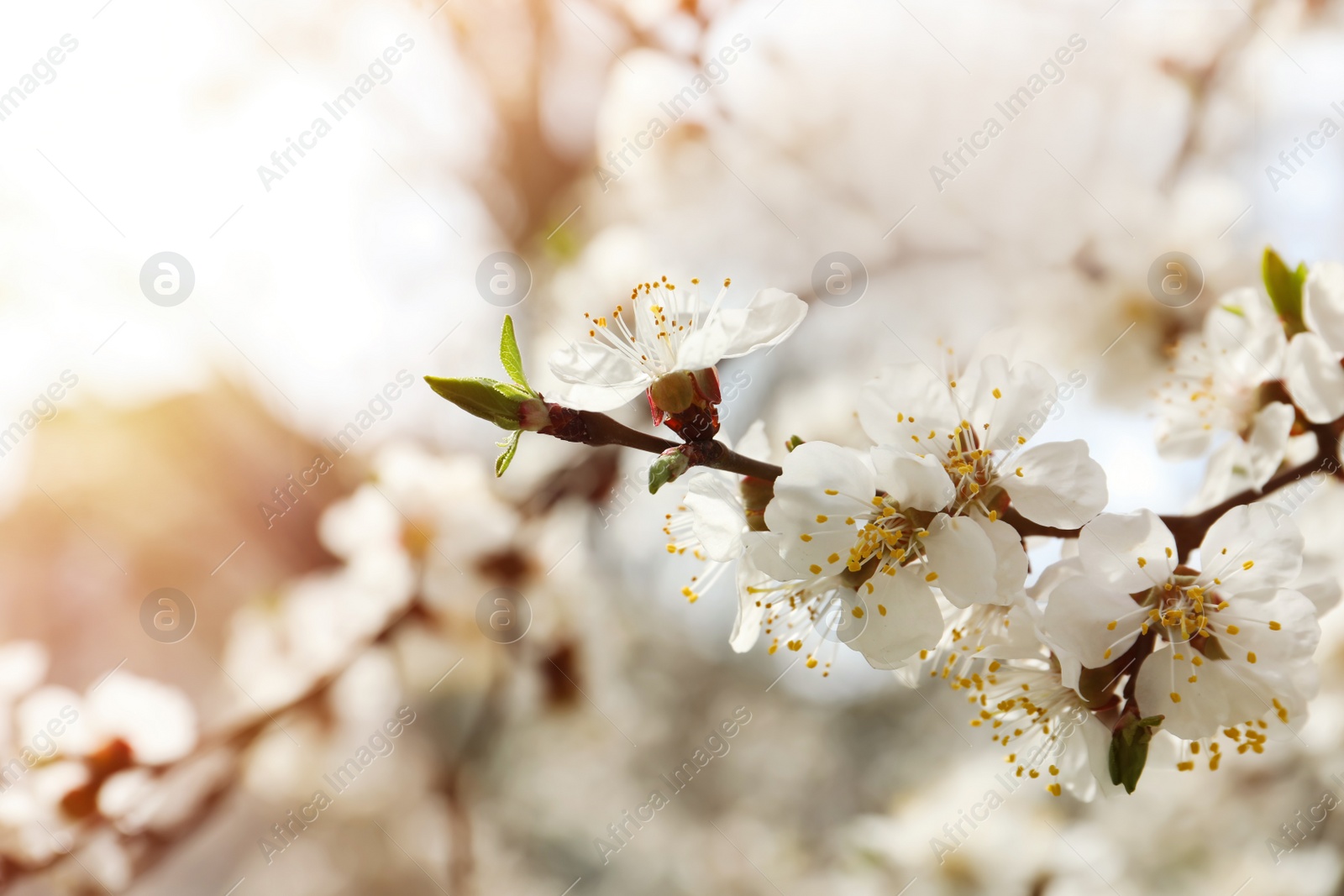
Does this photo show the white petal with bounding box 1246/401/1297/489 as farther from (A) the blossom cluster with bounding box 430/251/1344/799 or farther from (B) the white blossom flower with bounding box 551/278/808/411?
(B) the white blossom flower with bounding box 551/278/808/411

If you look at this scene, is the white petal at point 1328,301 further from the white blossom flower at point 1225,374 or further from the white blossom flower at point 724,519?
the white blossom flower at point 724,519

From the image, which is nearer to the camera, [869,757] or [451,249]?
[451,249]

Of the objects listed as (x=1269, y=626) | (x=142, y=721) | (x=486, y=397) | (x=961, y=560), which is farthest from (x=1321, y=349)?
(x=142, y=721)

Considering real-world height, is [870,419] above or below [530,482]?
above

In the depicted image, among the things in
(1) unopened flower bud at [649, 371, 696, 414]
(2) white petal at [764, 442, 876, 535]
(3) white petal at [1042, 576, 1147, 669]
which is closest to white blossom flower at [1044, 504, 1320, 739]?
(3) white petal at [1042, 576, 1147, 669]

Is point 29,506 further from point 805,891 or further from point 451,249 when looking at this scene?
point 805,891

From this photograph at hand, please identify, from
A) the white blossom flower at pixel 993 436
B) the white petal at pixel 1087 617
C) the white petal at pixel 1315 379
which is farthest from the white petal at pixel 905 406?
the white petal at pixel 1315 379

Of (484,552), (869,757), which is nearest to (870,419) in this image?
(484,552)
